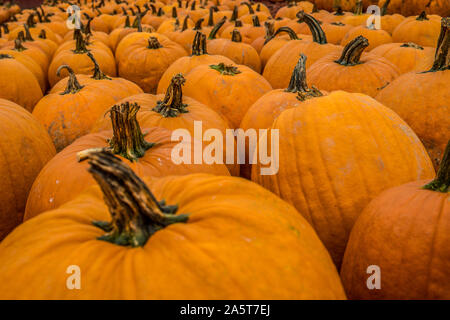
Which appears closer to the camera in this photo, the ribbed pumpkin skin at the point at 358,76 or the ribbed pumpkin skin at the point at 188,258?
the ribbed pumpkin skin at the point at 188,258

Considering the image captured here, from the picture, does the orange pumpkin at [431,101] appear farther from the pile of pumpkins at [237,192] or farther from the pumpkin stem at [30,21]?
the pumpkin stem at [30,21]

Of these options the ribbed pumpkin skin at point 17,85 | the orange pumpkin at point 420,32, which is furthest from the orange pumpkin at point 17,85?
the orange pumpkin at point 420,32

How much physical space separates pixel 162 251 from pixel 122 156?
2.93 feet

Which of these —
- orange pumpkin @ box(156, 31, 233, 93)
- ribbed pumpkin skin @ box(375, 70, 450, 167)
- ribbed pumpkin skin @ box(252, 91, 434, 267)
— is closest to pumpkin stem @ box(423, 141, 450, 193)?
ribbed pumpkin skin @ box(252, 91, 434, 267)

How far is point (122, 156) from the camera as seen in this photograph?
5.90 feet

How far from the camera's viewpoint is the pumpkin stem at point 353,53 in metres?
2.93

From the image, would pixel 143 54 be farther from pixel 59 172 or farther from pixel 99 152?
pixel 99 152

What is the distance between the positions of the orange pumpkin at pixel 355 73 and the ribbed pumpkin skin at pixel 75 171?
1.50 meters

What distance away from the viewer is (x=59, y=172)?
179 centimetres

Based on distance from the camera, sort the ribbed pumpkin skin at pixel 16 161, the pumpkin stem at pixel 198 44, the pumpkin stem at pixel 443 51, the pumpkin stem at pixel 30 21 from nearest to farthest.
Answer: the ribbed pumpkin skin at pixel 16 161
the pumpkin stem at pixel 443 51
the pumpkin stem at pixel 198 44
the pumpkin stem at pixel 30 21

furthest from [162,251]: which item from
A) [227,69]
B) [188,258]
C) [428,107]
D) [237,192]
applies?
[227,69]

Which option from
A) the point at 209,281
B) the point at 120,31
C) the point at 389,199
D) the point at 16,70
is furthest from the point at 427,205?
the point at 120,31

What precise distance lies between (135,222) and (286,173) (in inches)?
37.2

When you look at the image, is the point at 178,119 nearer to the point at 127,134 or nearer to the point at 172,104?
the point at 172,104
